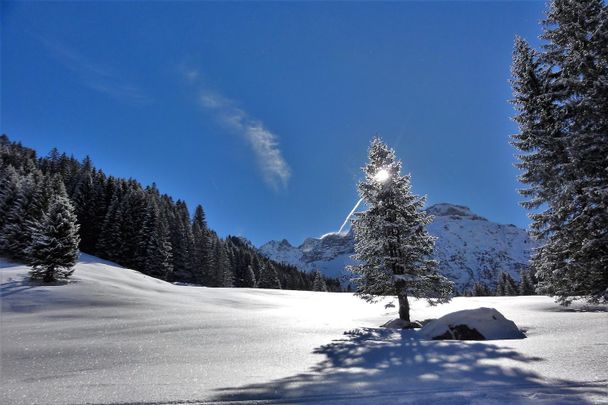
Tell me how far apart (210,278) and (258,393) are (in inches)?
2217

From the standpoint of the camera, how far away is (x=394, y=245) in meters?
19.0

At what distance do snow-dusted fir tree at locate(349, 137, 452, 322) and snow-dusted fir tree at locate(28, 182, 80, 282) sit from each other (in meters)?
22.1

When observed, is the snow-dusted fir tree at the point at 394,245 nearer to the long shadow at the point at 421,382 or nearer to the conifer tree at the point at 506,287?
the long shadow at the point at 421,382

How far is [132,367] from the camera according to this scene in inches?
291

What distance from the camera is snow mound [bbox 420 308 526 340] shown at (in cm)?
1168

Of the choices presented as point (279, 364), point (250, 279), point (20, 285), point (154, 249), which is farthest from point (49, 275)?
point (250, 279)

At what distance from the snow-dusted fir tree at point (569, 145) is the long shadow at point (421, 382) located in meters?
5.75

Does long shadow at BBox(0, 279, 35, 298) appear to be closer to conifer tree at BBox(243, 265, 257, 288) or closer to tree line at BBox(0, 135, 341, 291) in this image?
tree line at BBox(0, 135, 341, 291)

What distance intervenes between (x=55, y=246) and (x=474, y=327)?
28.5 m

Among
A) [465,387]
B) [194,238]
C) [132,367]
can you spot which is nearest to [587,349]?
[465,387]

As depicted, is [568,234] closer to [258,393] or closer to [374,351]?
[374,351]

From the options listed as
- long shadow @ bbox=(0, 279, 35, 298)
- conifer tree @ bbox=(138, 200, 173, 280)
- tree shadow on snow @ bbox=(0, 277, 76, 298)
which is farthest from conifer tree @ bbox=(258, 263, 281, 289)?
long shadow @ bbox=(0, 279, 35, 298)

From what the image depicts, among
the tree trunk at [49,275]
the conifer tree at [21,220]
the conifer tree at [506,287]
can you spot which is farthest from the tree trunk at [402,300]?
the conifer tree at [506,287]

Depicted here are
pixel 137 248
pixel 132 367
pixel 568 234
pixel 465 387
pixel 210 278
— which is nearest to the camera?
pixel 465 387
